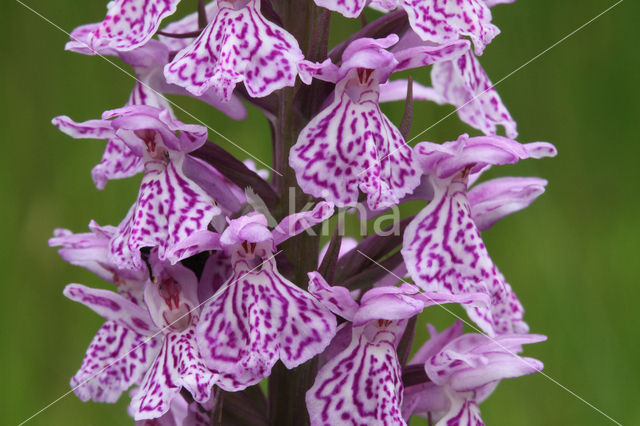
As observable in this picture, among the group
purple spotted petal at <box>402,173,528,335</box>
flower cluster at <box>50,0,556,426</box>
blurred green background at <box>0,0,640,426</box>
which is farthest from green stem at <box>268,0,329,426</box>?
blurred green background at <box>0,0,640,426</box>

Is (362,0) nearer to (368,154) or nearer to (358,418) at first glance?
(368,154)

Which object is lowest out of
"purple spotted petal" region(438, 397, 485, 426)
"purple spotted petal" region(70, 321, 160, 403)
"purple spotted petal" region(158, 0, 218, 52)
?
"purple spotted petal" region(438, 397, 485, 426)

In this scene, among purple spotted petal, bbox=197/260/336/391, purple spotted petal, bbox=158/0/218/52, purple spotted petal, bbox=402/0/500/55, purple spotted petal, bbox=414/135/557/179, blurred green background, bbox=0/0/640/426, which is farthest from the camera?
blurred green background, bbox=0/0/640/426

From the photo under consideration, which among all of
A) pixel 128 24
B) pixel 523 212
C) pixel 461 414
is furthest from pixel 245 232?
pixel 523 212

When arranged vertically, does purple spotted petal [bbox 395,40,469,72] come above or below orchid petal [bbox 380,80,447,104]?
below

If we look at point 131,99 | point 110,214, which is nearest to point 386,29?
point 131,99

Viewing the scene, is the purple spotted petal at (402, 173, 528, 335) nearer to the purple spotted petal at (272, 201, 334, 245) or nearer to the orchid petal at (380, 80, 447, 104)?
the purple spotted petal at (272, 201, 334, 245)

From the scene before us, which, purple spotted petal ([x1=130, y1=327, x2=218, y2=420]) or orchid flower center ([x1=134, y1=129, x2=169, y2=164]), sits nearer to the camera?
purple spotted petal ([x1=130, y1=327, x2=218, y2=420])
